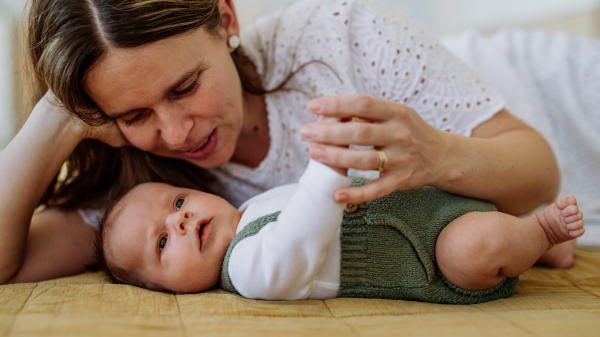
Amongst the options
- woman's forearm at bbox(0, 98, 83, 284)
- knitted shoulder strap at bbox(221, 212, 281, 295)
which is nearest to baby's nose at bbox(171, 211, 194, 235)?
knitted shoulder strap at bbox(221, 212, 281, 295)

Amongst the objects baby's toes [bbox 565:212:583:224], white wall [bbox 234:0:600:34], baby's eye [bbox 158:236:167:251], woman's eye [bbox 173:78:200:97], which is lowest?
baby's eye [bbox 158:236:167:251]

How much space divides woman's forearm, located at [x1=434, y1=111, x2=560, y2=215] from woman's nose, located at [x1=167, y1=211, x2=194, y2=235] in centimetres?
53

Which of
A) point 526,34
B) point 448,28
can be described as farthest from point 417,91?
point 448,28

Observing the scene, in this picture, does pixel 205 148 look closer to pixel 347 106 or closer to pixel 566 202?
pixel 347 106

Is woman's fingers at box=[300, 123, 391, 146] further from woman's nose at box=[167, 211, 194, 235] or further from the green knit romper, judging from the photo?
woman's nose at box=[167, 211, 194, 235]

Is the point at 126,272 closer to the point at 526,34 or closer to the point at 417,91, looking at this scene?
the point at 417,91

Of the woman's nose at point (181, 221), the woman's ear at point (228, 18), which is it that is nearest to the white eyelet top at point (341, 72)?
the woman's ear at point (228, 18)

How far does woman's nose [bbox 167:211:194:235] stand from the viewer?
924mm

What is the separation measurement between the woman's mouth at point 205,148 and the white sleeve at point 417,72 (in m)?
0.47

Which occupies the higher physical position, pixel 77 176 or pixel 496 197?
pixel 496 197

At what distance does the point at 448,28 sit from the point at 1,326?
3588 mm

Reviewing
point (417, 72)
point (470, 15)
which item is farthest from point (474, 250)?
point (470, 15)

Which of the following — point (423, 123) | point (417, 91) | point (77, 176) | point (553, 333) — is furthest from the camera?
point (77, 176)

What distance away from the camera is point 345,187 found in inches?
27.5
